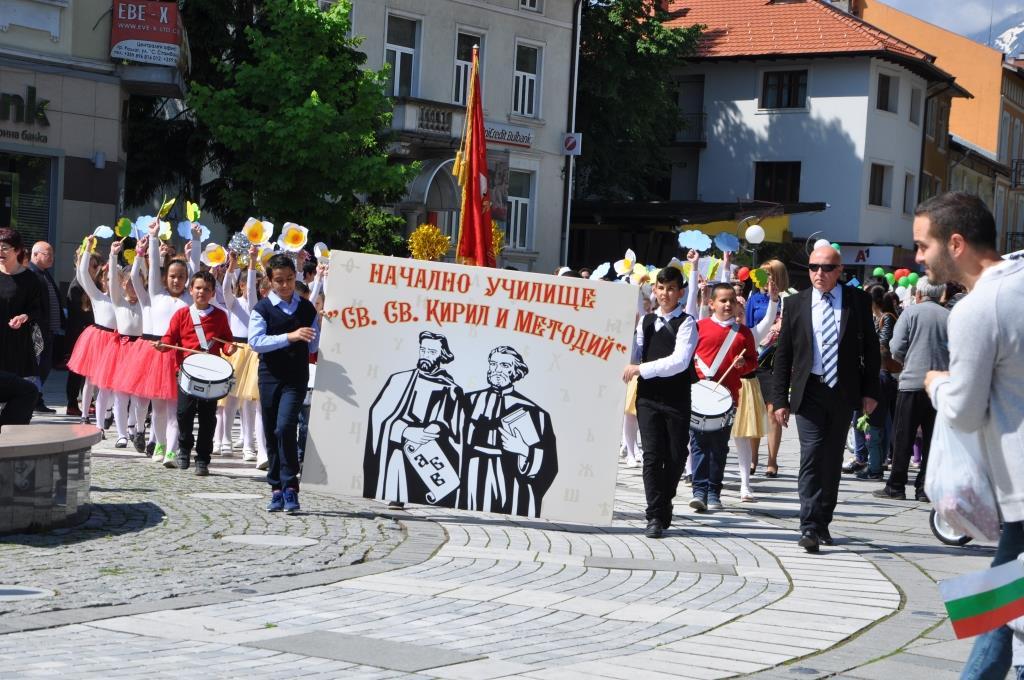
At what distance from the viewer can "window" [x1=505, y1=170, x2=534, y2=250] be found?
4112 cm

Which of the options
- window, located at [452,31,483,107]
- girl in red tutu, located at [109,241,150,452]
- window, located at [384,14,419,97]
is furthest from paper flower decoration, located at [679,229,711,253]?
window, located at [452,31,483,107]

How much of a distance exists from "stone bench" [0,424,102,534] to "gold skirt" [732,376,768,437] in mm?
5747

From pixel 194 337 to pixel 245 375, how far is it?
117cm

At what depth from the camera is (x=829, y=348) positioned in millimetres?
10039

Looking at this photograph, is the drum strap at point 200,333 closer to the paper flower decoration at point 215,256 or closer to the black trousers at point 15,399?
the paper flower decoration at point 215,256

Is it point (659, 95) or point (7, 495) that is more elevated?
point (659, 95)

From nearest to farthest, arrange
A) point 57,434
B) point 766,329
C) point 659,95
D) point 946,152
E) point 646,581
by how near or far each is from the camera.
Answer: point 646,581 < point 57,434 < point 766,329 < point 659,95 < point 946,152

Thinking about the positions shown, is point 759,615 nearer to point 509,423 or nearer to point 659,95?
point 509,423

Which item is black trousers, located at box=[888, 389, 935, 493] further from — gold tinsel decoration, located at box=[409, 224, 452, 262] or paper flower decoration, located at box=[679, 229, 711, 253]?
gold tinsel decoration, located at box=[409, 224, 452, 262]

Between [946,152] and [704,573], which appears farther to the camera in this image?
[946,152]

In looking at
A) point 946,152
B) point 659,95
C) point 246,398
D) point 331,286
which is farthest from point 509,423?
point 946,152

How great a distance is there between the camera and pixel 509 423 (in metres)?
10.2

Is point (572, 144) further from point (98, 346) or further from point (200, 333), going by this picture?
point (200, 333)

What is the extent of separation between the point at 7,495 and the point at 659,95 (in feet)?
123
